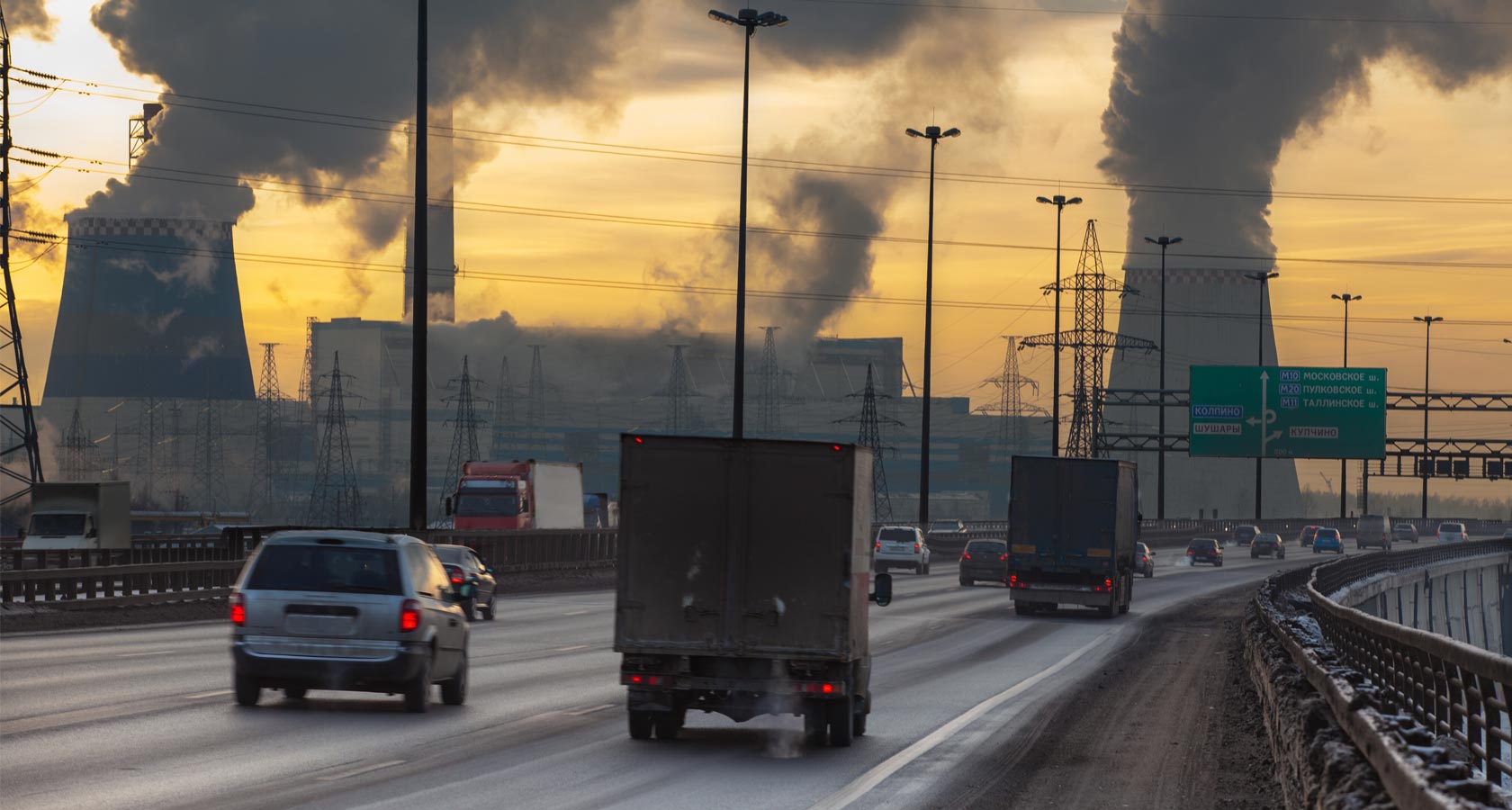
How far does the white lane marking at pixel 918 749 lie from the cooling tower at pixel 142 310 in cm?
17061

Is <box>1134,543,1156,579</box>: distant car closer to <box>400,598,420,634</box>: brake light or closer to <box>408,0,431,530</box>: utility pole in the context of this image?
<box>408,0,431,530</box>: utility pole

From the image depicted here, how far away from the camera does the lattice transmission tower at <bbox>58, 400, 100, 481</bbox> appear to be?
16788 cm

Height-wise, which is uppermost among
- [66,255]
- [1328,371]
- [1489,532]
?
[66,255]

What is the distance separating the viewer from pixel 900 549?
63438 millimetres

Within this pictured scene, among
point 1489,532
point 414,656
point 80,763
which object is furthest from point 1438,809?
point 1489,532

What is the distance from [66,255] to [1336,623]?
173330mm

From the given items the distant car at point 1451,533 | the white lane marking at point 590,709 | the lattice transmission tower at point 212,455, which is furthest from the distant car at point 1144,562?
the lattice transmission tower at point 212,455

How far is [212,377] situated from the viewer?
631 ft

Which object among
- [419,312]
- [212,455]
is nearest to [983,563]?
[419,312]

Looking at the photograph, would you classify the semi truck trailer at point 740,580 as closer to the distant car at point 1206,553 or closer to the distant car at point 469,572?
the distant car at point 469,572

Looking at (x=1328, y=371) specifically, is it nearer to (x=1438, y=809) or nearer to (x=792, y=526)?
(x=792, y=526)

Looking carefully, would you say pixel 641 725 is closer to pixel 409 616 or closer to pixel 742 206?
pixel 409 616

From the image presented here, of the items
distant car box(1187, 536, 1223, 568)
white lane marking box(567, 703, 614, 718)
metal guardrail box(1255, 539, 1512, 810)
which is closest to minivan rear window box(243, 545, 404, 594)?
white lane marking box(567, 703, 614, 718)

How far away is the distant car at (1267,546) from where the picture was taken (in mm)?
92438
